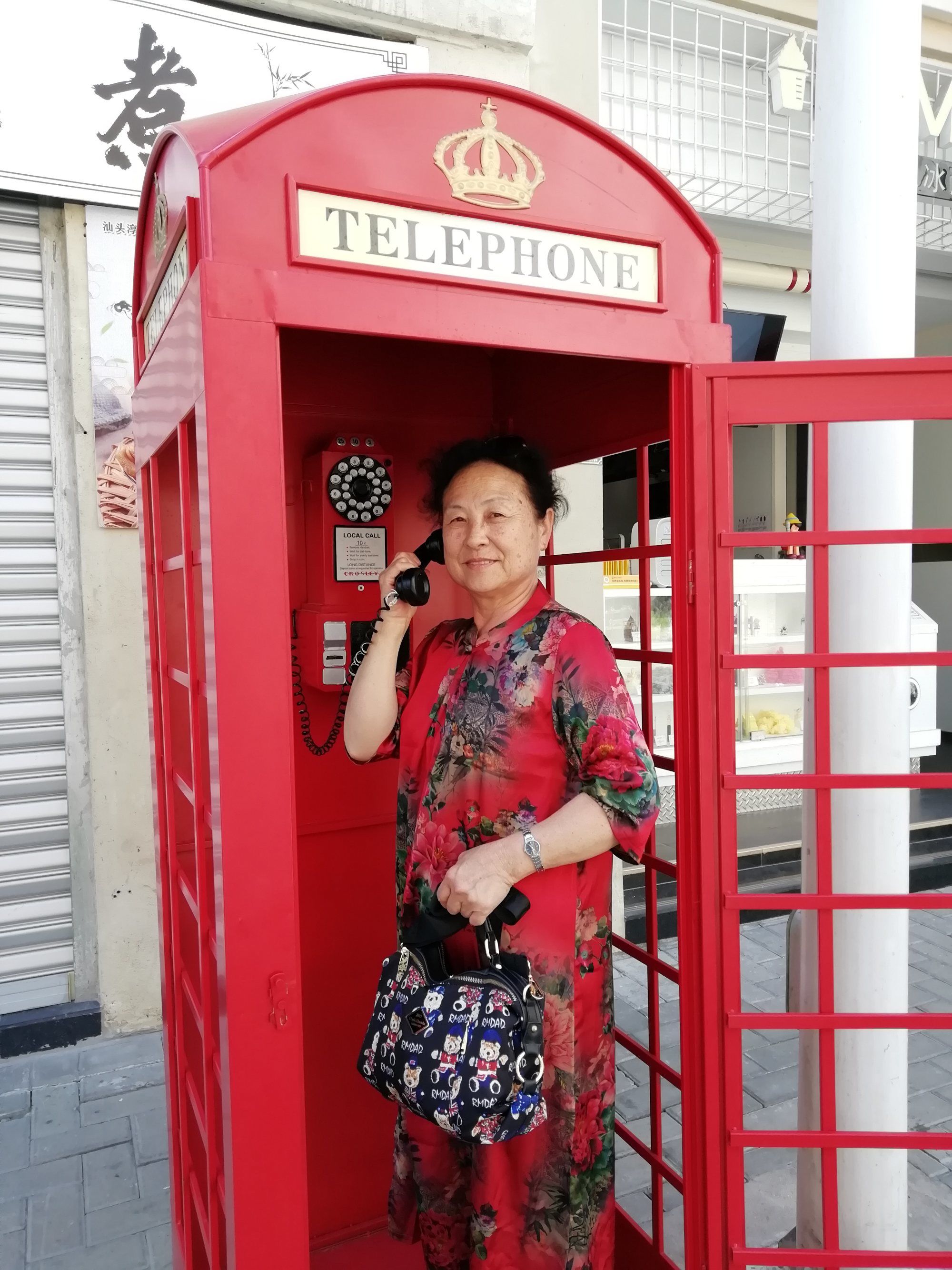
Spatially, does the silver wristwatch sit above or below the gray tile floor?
above

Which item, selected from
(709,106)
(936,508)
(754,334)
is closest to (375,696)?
(754,334)

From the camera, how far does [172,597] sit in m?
2.23

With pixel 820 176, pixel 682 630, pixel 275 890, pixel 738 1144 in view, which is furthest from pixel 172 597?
pixel 820 176

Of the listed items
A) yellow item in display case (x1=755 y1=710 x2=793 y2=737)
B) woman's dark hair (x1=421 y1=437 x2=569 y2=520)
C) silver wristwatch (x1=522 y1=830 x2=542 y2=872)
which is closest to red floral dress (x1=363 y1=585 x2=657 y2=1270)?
silver wristwatch (x1=522 y1=830 x2=542 y2=872)

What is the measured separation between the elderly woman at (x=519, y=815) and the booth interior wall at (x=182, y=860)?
46cm

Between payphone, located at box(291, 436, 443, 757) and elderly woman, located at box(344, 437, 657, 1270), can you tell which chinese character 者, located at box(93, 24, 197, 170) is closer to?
payphone, located at box(291, 436, 443, 757)

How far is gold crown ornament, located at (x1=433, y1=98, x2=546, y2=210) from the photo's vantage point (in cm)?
164

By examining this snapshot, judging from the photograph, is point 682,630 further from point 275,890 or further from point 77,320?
point 77,320

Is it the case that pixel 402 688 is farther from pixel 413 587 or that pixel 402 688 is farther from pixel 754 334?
pixel 754 334

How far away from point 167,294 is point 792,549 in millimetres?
5993

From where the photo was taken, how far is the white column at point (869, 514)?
221cm

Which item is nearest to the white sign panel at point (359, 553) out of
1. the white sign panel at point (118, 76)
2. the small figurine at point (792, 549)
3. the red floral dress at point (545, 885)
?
the red floral dress at point (545, 885)

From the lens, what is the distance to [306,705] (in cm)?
256

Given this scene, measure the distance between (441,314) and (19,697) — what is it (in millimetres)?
3287
